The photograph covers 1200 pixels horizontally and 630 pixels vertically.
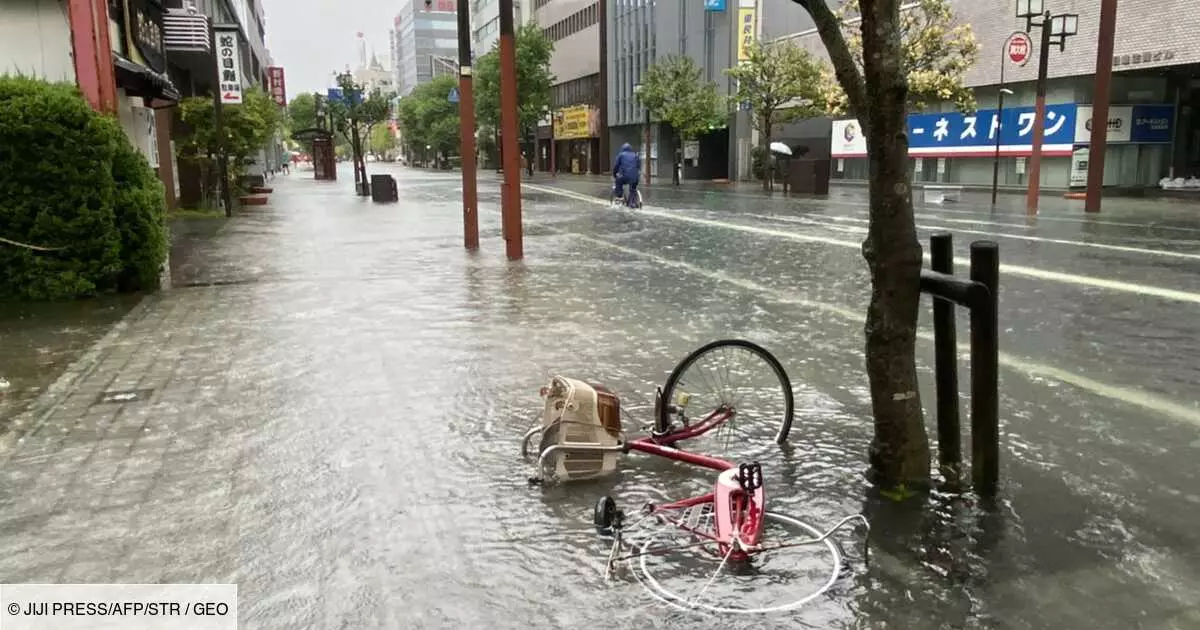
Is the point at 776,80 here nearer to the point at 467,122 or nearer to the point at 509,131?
the point at 467,122

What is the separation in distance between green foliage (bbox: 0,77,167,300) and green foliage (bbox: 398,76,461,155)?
7403cm

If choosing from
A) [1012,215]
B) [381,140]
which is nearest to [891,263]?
[1012,215]

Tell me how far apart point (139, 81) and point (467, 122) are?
5.62 m

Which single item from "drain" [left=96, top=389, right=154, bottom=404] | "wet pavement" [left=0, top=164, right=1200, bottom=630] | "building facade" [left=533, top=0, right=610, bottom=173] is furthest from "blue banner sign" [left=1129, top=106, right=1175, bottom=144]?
"building facade" [left=533, top=0, right=610, bottom=173]

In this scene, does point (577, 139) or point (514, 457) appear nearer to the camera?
point (514, 457)

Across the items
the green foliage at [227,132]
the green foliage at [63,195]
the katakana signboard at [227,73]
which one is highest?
the katakana signboard at [227,73]

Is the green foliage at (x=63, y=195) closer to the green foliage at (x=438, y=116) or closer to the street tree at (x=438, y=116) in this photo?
the street tree at (x=438, y=116)

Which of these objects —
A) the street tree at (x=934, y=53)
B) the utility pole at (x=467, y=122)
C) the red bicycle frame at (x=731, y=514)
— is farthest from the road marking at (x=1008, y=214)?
the red bicycle frame at (x=731, y=514)

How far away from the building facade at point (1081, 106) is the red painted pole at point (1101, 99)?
19.0ft

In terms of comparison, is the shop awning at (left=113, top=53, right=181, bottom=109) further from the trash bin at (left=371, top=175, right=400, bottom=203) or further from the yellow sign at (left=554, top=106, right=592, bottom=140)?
the yellow sign at (left=554, top=106, right=592, bottom=140)

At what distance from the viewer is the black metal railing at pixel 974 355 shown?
4.25 meters

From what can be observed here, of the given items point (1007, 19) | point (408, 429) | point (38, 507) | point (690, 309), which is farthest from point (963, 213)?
point (38, 507)

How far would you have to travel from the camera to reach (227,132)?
2466 cm

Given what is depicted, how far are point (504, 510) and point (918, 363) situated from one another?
4088 millimetres
